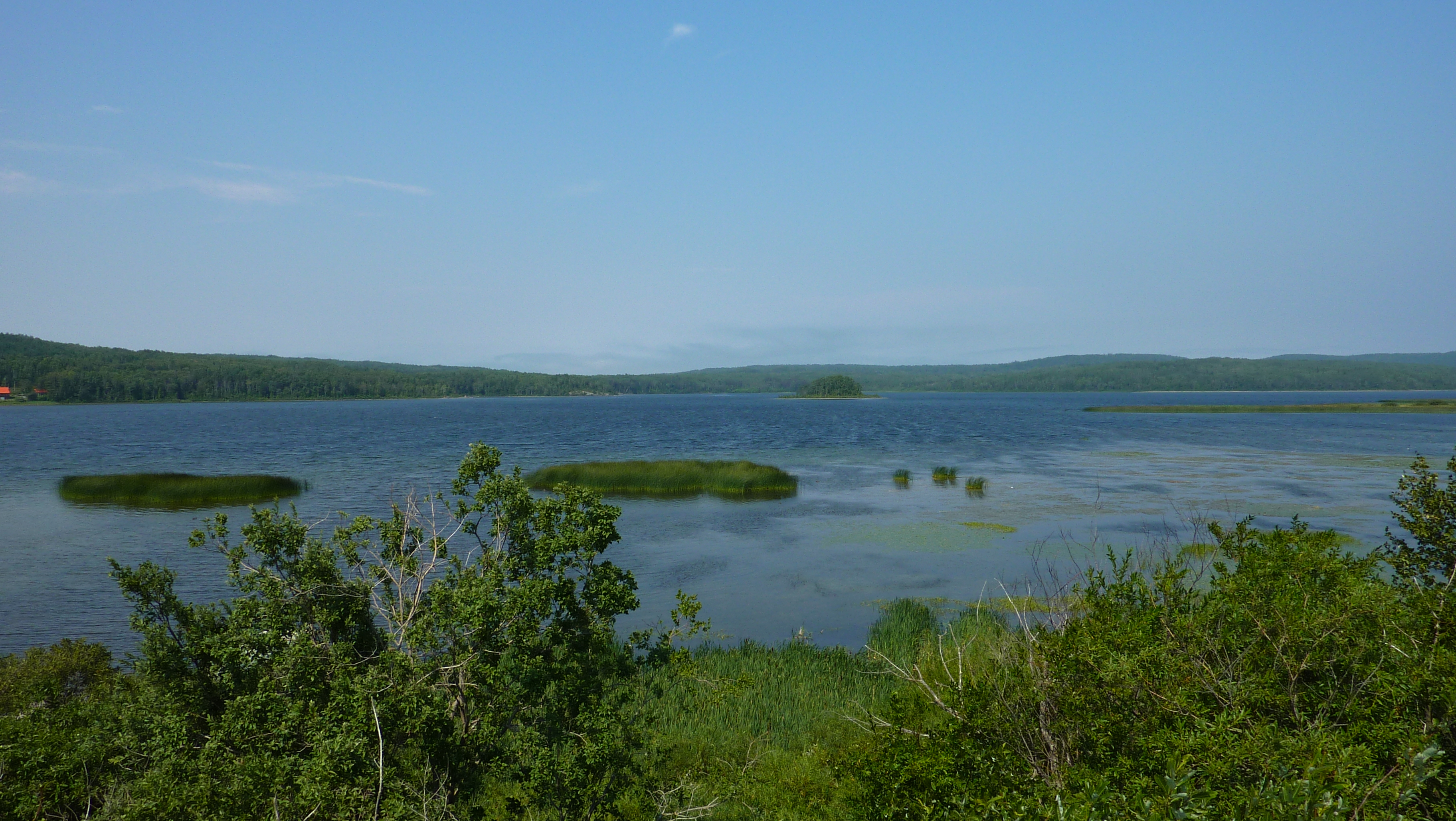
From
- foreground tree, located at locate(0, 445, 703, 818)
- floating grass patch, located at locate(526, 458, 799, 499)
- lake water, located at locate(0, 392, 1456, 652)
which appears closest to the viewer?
foreground tree, located at locate(0, 445, 703, 818)

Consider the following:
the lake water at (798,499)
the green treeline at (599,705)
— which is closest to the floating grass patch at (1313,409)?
the lake water at (798,499)

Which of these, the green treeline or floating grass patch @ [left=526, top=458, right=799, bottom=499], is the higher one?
the green treeline

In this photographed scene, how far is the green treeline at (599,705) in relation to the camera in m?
5.58

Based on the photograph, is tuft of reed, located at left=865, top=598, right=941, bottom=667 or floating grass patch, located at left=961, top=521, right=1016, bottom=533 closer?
tuft of reed, located at left=865, top=598, right=941, bottom=667

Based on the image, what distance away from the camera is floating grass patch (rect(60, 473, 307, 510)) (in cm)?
4016

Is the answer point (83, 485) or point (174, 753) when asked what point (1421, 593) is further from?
point (83, 485)

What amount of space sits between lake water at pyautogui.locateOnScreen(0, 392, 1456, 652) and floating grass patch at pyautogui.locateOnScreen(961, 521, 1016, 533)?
1.42 feet

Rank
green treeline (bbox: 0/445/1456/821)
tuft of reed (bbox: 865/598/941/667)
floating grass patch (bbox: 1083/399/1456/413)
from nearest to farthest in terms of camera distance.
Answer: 1. green treeline (bbox: 0/445/1456/821)
2. tuft of reed (bbox: 865/598/941/667)
3. floating grass patch (bbox: 1083/399/1456/413)

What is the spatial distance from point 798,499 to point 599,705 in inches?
1348

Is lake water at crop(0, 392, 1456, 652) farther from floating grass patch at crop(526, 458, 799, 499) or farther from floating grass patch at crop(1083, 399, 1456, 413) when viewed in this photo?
floating grass patch at crop(1083, 399, 1456, 413)

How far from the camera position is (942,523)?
3434 cm

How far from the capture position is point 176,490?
4153 cm

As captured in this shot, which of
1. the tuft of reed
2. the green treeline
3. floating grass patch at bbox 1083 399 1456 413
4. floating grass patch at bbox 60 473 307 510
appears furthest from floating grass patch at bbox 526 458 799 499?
floating grass patch at bbox 1083 399 1456 413

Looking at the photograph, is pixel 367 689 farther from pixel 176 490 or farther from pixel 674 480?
pixel 176 490
